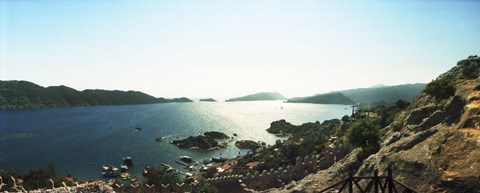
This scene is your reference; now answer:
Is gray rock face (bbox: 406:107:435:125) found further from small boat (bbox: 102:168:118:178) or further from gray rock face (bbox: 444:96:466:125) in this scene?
small boat (bbox: 102:168:118:178)

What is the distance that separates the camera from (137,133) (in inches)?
4958

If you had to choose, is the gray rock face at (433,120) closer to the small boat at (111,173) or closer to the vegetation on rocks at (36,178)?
the vegetation on rocks at (36,178)

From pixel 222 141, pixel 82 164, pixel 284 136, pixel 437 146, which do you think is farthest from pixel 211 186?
pixel 284 136

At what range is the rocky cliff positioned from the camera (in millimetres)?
22016

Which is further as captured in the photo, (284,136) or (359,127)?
(284,136)

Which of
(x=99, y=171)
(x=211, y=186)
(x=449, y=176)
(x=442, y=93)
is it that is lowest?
(x=99, y=171)

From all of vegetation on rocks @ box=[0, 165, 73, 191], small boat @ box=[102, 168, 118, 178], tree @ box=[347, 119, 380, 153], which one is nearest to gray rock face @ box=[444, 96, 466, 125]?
tree @ box=[347, 119, 380, 153]

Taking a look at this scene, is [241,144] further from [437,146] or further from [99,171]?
[437,146]

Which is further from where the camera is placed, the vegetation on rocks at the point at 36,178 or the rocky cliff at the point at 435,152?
the vegetation on rocks at the point at 36,178

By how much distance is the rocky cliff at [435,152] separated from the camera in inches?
867

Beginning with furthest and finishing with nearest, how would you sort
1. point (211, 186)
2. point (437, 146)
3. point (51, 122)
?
point (51, 122)
point (211, 186)
point (437, 146)

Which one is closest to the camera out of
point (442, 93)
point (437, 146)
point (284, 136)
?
point (437, 146)

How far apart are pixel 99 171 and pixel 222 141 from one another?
49.2 m

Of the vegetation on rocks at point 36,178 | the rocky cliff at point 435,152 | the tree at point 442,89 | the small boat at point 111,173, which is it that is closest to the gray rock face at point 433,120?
the rocky cliff at point 435,152
